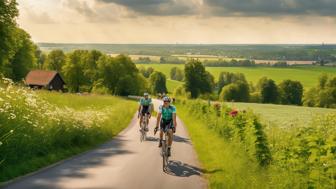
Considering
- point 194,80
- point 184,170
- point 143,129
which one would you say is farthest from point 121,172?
point 194,80

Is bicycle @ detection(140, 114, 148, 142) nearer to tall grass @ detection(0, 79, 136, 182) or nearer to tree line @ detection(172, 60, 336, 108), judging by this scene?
tall grass @ detection(0, 79, 136, 182)

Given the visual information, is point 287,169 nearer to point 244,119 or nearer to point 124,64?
point 244,119

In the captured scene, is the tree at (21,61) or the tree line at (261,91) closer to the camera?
the tree at (21,61)

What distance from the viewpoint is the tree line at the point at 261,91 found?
102319 millimetres

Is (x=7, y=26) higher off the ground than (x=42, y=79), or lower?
higher

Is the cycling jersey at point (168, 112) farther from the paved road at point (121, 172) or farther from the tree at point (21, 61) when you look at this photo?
the tree at point (21, 61)

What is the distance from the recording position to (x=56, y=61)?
12431 centimetres

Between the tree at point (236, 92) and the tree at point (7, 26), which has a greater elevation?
the tree at point (7, 26)

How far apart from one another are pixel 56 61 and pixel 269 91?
185 feet

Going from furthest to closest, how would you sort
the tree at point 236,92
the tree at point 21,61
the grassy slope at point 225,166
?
the tree at point 236,92, the tree at point 21,61, the grassy slope at point 225,166

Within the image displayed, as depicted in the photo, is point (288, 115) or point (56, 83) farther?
point (56, 83)

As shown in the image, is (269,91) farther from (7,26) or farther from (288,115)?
(7,26)

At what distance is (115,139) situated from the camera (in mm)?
24688

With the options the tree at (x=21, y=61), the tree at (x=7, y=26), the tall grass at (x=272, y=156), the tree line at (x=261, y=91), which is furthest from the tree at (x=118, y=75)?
the tall grass at (x=272, y=156)
